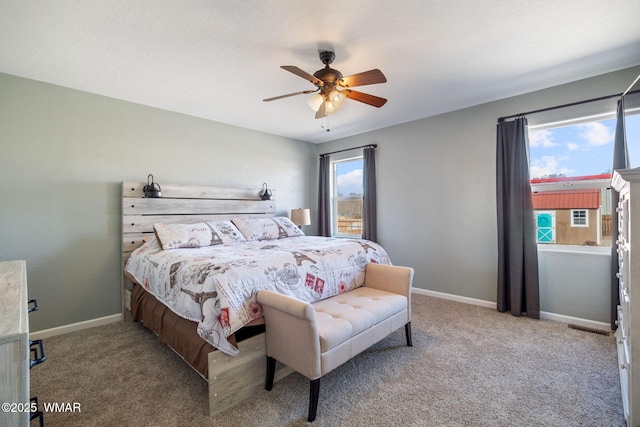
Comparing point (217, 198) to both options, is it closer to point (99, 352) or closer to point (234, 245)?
point (234, 245)

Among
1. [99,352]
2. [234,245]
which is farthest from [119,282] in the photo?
[234,245]

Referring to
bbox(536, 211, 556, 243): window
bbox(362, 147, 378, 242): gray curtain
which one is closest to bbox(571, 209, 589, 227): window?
bbox(536, 211, 556, 243): window

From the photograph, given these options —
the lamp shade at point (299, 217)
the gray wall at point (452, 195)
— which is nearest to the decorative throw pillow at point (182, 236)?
the lamp shade at point (299, 217)

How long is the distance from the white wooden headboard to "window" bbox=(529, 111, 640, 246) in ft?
11.6

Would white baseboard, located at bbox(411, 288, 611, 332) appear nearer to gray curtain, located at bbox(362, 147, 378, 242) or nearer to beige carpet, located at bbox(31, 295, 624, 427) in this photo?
beige carpet, located at bbox(31, 295, 624, 427)

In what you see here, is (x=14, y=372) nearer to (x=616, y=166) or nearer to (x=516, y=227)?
(x=516, y=227)

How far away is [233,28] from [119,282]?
9.25 ft

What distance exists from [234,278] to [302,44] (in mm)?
1779

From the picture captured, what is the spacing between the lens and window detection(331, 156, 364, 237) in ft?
15.5

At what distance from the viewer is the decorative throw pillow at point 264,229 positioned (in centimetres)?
355

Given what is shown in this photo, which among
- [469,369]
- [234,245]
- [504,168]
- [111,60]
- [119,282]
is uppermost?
[111,60]

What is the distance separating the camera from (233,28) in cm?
196

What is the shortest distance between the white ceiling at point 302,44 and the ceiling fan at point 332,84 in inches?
8.0

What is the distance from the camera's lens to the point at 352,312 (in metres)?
1.98
